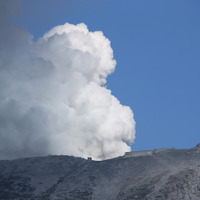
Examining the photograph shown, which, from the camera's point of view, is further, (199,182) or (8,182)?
(8,182)

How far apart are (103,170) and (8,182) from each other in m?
32.6

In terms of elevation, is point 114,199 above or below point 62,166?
below

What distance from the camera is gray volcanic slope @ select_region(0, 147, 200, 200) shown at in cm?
8875

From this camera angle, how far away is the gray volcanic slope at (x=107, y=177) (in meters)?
88.8

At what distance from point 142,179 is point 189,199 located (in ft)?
69.3

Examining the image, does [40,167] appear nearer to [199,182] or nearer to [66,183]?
[66,183]

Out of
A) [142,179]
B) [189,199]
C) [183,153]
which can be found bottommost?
[189,199]

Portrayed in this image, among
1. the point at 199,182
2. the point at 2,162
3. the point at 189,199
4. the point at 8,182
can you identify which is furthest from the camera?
the point at 2,162

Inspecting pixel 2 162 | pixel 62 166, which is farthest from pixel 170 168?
pixel 2 162

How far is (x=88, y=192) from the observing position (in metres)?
97.3

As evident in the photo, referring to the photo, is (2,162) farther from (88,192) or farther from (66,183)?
(88,192)

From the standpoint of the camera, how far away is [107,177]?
107 meters

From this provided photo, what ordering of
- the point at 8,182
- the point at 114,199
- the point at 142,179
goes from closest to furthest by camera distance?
the point at 114,199
the point at 142,179
the point at 8,182

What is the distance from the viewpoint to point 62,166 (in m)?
120
